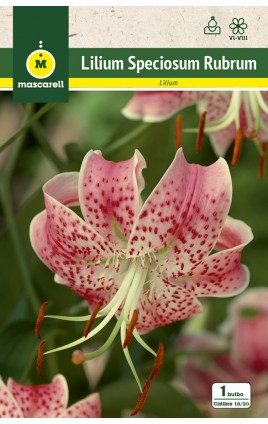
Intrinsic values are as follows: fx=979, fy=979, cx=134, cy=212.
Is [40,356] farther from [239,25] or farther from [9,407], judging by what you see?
[239,25]

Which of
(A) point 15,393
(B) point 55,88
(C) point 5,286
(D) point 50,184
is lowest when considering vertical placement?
(A) point 15,393

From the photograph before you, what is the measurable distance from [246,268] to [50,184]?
24cm

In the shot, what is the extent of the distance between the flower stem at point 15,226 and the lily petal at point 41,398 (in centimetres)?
9

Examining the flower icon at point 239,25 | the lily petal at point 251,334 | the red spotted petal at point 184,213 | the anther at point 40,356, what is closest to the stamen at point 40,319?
the anther at point 40,356

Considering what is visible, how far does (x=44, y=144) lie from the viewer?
3.69ft

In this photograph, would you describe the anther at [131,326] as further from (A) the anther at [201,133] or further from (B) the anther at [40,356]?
(A) the anther at [201,133]

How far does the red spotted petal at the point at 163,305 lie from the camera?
3.51 ft

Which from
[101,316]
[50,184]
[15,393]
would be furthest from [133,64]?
[15,393]

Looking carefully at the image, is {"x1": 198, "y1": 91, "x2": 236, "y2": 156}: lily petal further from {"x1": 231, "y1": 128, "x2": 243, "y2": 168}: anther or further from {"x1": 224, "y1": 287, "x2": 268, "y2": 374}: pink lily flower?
{"x1": 224, "y1": 287, "x2": 268, "y2": 374}: pink lily flower

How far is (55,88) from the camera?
3.67 ft

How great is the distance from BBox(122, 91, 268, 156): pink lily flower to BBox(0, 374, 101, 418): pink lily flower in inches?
12.7

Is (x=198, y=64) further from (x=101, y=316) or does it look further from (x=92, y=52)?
(x=101, y=316)

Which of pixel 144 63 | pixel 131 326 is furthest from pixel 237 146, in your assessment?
pixel 131 326

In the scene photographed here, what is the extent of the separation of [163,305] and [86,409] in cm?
15
